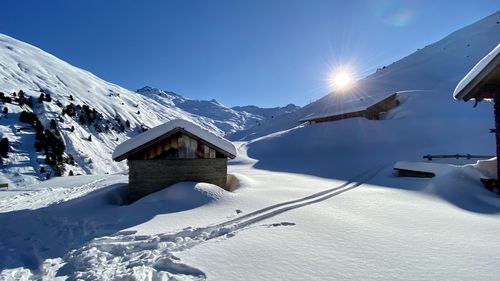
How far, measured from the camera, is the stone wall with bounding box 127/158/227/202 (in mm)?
11820

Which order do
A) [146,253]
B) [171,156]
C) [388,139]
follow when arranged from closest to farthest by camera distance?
[146,253] < [171,156] < [388,139]

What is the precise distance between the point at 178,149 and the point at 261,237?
7044 mm

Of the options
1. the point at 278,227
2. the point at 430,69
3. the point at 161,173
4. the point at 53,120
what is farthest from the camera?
the point at 430,69

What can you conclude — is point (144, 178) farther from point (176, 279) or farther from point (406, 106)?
point (406, 106)

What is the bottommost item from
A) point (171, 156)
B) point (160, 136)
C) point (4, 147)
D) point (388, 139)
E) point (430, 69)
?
point (171, 156)

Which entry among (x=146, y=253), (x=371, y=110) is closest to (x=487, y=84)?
(x=146, y=253)

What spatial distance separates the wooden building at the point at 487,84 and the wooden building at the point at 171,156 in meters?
8.61

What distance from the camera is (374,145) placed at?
27344 millimetres

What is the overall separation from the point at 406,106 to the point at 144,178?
3285 centimetres

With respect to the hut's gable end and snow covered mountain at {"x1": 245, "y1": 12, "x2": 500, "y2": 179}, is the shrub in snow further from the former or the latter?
the hut's gable end

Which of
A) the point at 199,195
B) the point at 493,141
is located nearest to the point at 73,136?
the point at 199,195

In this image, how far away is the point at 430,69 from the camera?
6284 centimetres

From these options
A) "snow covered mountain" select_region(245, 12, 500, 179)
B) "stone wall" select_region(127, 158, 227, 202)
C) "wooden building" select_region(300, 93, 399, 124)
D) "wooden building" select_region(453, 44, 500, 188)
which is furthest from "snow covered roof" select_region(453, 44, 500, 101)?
"wooden building" select_region(300, 93, 399, 124)

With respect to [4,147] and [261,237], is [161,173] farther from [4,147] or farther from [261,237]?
[4,147]
